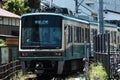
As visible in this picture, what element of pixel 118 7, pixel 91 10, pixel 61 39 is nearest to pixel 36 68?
pixel 61 39

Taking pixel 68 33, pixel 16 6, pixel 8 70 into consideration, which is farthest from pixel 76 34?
pixel 16 6

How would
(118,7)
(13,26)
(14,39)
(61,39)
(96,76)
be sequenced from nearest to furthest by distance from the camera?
(96,76) < (61,39) < (14,39) < (13,26) < (118,7)

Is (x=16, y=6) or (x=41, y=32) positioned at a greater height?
(x=16, y=6)

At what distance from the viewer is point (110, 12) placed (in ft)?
238

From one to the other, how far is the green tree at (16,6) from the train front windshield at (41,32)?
27.4 metres

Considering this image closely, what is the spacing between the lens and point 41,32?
20781mm

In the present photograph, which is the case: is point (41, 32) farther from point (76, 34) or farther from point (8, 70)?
point (76, 34)

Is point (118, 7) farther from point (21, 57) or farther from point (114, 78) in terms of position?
point (114, 78)

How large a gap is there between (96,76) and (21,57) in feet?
26.7

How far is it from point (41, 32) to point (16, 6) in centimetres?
2861

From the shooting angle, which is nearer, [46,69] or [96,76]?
[96,76]

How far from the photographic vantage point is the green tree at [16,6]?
1914 inches

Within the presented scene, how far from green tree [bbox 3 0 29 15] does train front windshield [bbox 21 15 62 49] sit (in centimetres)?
2738

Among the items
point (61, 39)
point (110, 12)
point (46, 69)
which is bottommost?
point (46, 69)
